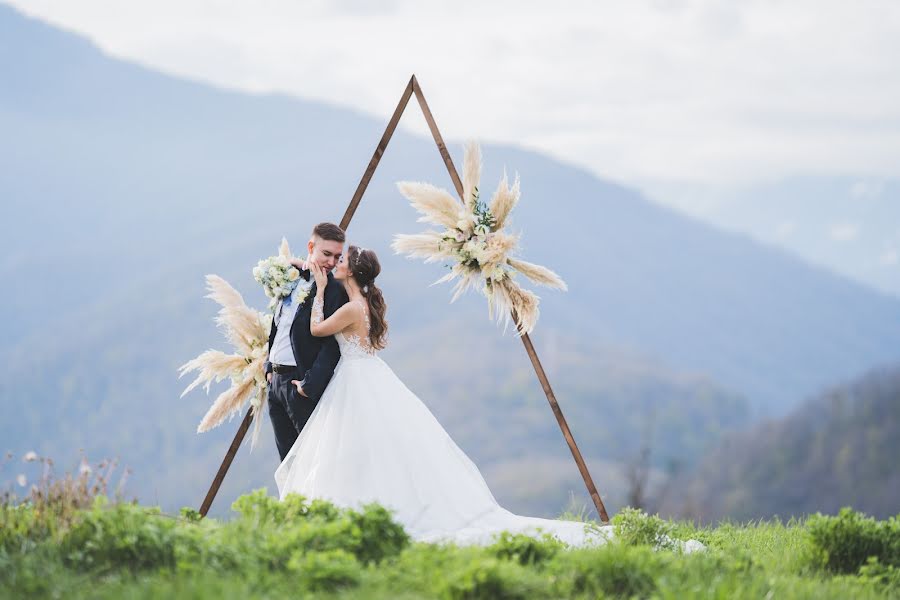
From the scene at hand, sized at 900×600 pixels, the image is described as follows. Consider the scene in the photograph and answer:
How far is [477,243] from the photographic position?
417 inches

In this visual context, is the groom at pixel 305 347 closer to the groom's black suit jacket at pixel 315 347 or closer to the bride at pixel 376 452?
the groom's black suit jacket at pixel 315 347

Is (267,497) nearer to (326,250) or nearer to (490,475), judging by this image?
(326,250)

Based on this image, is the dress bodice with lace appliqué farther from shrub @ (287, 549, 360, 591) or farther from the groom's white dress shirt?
shrub @ (287, 549, 360, 591)

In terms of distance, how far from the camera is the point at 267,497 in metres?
7.88

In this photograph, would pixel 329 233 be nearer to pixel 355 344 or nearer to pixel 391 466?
pixel 355 344

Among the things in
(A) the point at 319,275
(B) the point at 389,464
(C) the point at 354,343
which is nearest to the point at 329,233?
(A) the point at 319,275

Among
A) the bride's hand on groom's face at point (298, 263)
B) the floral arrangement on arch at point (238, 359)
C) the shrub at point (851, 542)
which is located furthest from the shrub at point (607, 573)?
the floral arrangement on arch at point (238, 359)

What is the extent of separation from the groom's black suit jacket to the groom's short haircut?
1.11 feet

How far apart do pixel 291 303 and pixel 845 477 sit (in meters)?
126

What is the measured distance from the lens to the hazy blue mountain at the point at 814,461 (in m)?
120

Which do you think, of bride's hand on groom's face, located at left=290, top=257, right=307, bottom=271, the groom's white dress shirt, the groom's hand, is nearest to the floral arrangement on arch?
bride's hand on groom's face, located at left=290, top=257, right=307, bottom=271

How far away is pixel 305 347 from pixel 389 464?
4.44 ft

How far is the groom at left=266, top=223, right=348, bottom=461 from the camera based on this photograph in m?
9.35

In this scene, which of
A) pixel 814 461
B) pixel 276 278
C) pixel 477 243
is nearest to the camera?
pixel 276 278
